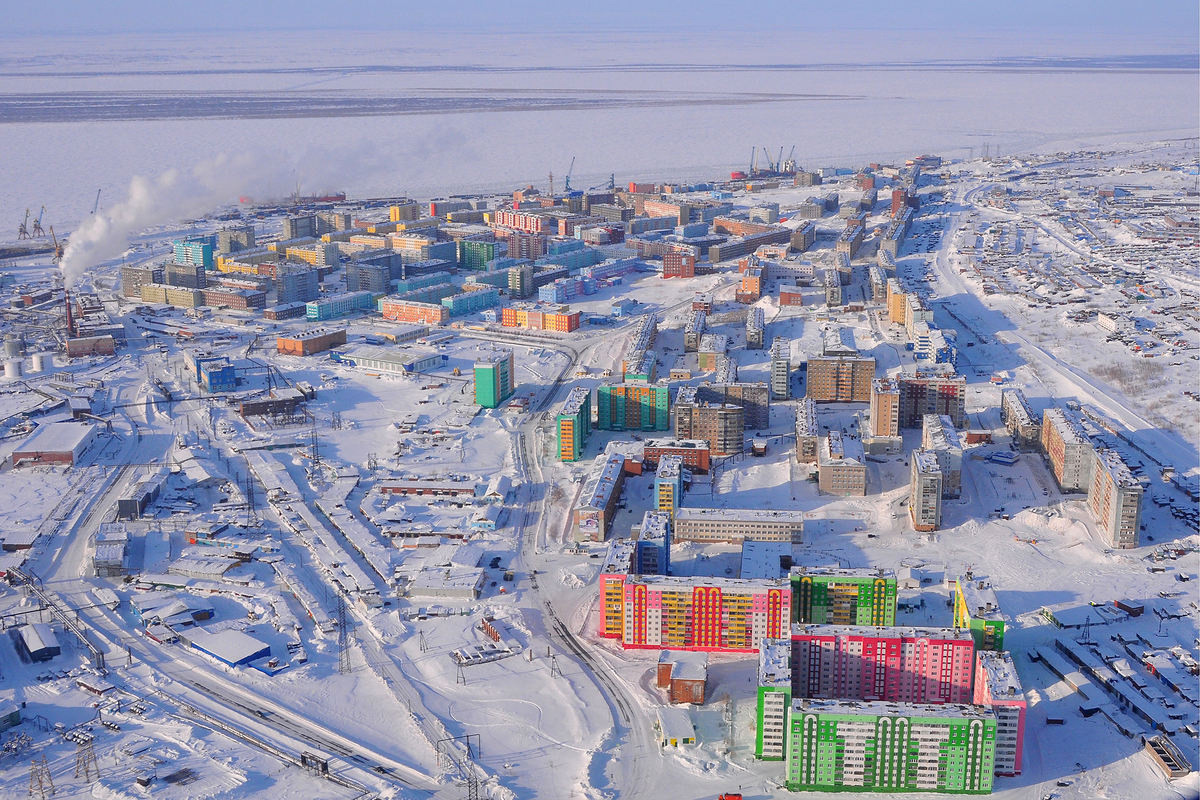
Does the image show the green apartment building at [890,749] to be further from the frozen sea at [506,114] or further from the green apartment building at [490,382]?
the frozen sea at [506,114]

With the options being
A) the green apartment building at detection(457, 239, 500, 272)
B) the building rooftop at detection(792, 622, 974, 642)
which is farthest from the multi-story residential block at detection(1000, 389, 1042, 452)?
the green apartment building at detection(457, 239, 500, 272)

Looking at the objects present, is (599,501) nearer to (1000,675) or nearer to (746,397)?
(746,397)

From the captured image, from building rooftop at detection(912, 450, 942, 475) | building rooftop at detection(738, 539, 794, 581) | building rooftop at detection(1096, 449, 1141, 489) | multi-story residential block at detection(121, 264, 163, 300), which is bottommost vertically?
building rooftop at detection(738, 539, 794, 581)

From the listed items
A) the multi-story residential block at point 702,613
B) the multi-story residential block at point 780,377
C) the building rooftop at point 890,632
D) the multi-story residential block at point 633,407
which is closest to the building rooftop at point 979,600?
the building rooftop at point 890,632

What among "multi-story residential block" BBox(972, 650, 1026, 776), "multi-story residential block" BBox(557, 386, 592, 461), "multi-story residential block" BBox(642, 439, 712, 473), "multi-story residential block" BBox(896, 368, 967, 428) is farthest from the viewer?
"multi-story residential block" BBox(896, 368, 967, 428)

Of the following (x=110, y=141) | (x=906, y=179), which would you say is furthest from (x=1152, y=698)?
(x=110, y=141)

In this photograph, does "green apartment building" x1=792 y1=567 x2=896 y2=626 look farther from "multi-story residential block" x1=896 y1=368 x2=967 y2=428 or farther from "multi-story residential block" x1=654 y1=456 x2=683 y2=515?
"multi-story residential block" x1=896 y1=368 x2=967 y2=428
